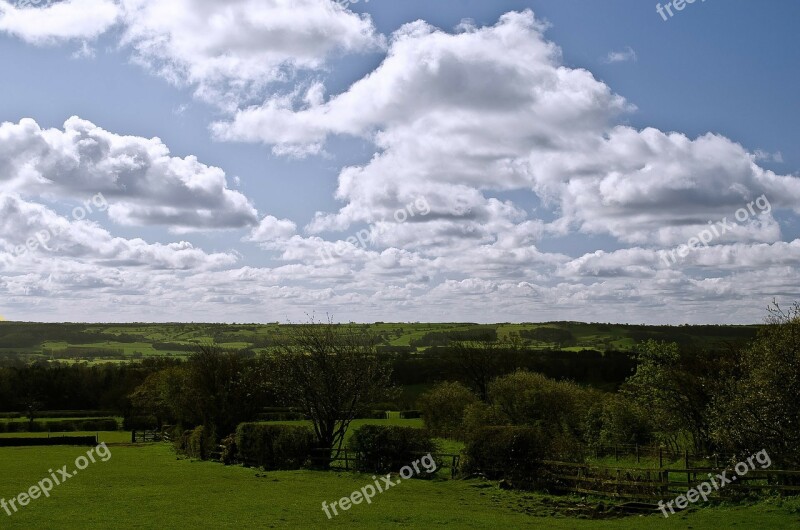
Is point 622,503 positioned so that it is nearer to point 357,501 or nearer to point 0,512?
point 357,501

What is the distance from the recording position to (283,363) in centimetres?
4741

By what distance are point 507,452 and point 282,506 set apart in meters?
13.0

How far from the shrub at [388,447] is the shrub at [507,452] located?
11.5ft

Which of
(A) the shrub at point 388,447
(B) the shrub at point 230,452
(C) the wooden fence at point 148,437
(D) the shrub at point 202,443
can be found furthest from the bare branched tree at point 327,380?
(C) the wooden fence at point 148,437

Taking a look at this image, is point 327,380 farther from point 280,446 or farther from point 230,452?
point 230,452

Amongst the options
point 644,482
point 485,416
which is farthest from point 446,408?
point 644,482

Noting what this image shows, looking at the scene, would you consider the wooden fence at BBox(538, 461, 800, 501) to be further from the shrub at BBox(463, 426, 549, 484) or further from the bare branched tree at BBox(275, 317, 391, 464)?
→ the bare branched tree at BBox(275, 317, 391, 464)

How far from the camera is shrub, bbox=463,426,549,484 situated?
3575 cm

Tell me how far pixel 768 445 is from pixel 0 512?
3183 cm

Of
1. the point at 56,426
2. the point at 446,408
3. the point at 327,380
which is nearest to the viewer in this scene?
the point at 327,380

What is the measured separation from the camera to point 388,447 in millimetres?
42000

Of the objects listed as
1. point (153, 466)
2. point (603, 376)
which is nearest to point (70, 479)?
point (153, 466)

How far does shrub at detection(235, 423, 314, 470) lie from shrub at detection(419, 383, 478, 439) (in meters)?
25.5

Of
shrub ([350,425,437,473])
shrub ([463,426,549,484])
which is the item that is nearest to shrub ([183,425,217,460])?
shrub ([350,425,437,473])
